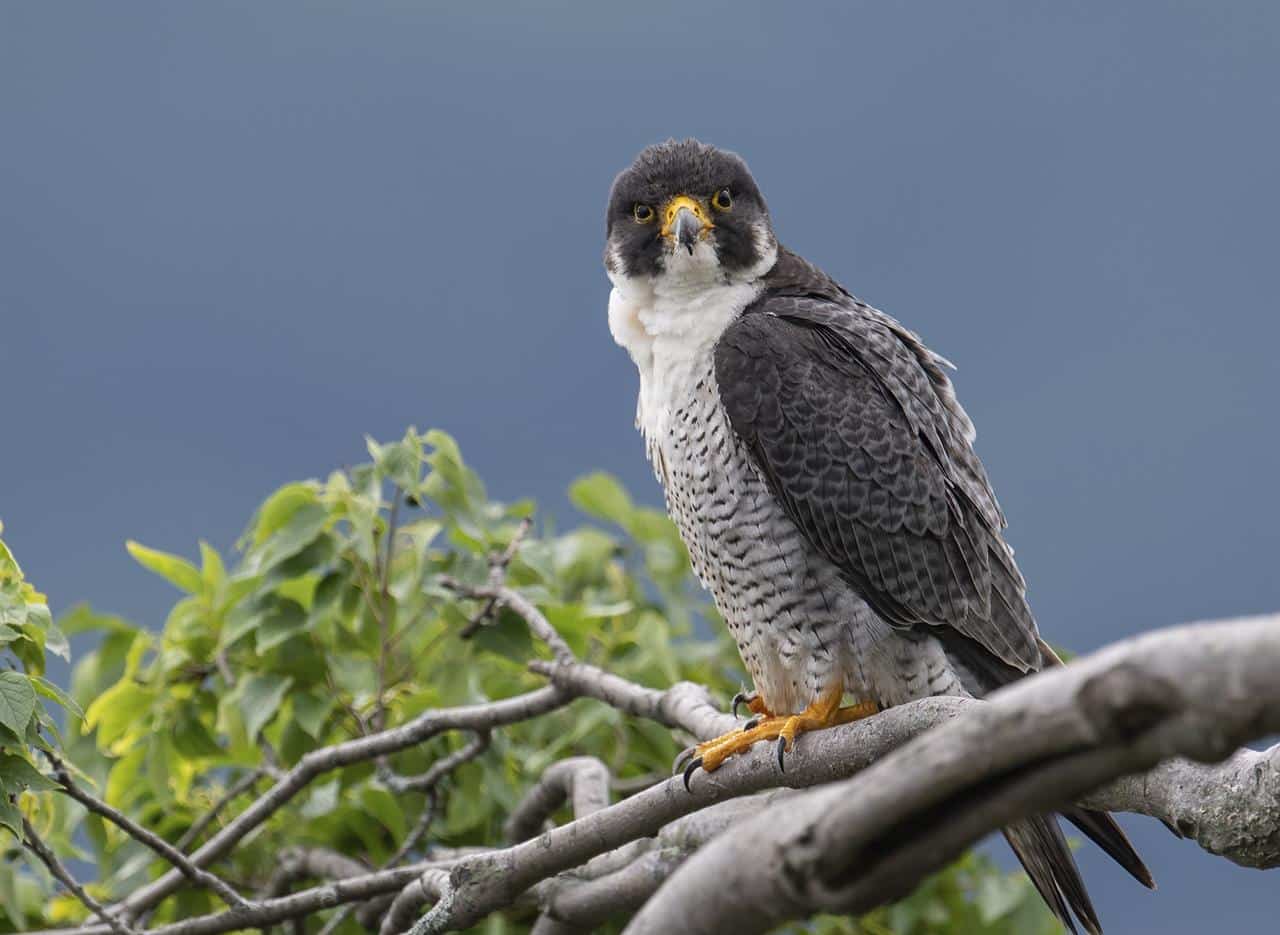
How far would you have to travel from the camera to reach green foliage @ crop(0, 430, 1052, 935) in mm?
4961

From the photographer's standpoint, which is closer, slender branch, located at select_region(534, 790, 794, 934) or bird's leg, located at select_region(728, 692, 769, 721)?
slender branch, located at select_region(534, 790, 794, 934)

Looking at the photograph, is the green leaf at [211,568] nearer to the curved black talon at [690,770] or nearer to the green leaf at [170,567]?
the green leaf at [170,567]

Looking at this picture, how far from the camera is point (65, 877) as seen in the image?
13.1 feet

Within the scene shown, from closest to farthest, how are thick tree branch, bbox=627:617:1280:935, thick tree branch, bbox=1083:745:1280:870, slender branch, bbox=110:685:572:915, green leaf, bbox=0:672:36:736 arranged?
thick tree branch, bbox=627:617:1280:935
thick tree branch, bbox=1083:745:1280:870
green leaf, bbox=0:672:36:736
slender branch, bbox=110:685:572:915

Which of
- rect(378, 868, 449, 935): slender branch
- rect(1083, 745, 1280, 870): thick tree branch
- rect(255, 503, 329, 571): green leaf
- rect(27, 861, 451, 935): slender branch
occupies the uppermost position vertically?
rect(255, 503, 329, 571): green leaf

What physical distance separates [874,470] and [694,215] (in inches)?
37.2

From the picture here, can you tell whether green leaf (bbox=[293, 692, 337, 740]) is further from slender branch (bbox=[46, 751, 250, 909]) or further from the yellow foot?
the yellow foot

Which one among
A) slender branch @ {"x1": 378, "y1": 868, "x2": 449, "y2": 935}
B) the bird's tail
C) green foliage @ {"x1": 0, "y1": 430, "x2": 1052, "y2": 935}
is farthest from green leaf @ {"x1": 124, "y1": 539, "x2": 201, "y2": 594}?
the bird's tail

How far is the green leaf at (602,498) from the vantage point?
20.3 feet

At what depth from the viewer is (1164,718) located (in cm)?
158

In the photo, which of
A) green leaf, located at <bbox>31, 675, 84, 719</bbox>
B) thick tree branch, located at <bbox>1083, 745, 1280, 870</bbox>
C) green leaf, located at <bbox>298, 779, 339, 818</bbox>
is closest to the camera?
thick tree branch, located at <bbox>1083, 745, 1280, 870</bbox>

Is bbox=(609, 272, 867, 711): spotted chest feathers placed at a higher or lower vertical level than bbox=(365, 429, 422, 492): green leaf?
lower

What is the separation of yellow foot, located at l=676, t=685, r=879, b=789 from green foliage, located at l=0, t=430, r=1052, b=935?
1162 millimetres

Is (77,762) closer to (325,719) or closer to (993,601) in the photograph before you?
(325,719)
